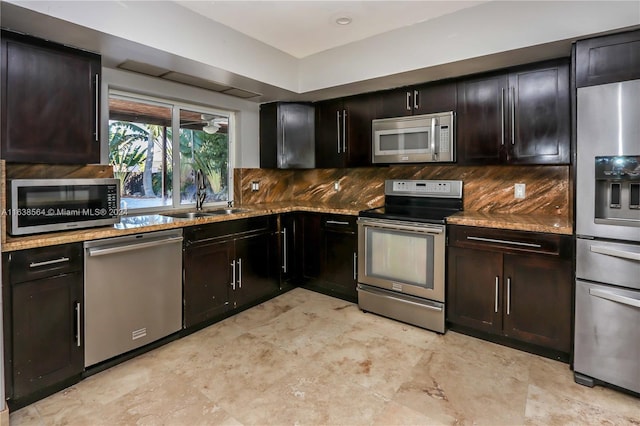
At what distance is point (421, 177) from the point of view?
3666 millimetres

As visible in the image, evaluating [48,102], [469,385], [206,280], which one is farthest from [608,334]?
[48,102]

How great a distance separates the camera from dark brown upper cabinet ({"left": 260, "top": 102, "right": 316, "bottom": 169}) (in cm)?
406

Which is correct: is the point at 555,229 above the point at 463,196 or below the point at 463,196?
below

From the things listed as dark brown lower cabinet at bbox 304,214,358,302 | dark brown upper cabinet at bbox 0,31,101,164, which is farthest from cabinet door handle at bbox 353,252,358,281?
Result: dark brown upper cabinet at bbox 0,31,101,164

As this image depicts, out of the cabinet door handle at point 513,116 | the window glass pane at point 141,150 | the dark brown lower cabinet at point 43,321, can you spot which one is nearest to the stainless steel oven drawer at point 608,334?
the cabinet door handle at point 513,116

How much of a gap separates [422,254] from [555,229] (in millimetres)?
972

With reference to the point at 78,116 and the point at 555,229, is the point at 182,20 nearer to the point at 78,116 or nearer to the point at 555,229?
the point at 78,116

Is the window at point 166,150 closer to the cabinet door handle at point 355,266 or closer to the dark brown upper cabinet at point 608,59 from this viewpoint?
the cabinet door handle at point 355,266

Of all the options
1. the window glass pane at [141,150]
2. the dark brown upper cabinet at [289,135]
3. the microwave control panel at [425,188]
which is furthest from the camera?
the dark brown upper cabinet at [289,135]

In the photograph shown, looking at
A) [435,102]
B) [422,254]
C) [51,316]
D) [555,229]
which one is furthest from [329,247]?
[51,316]

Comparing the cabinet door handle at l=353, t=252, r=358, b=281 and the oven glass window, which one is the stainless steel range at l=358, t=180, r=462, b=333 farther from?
the cabinet door handle at l=353, t=252, r=358, b=281

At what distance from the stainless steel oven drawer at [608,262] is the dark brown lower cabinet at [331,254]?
183cm

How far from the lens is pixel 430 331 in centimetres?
296

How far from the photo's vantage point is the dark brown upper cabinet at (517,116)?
262cm
